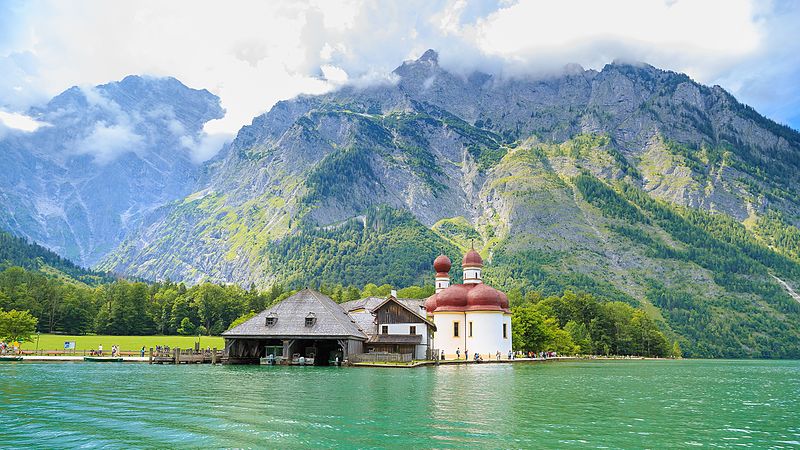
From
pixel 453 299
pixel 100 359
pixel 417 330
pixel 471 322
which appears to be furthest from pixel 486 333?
pixel 100 359

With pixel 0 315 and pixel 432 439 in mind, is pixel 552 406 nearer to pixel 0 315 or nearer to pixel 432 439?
pixel 432 439

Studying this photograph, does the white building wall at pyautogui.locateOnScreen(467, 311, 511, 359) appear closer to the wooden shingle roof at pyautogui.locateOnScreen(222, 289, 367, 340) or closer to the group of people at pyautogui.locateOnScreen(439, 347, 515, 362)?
the group of people at pyautogui.locateOnScreen(439, 347, 515, 362)

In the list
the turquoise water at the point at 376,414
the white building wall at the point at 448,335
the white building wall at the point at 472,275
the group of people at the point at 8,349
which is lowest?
the turquoise water at the point at 376,414

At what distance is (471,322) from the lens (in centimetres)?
9788

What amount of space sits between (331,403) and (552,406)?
11.8 metres

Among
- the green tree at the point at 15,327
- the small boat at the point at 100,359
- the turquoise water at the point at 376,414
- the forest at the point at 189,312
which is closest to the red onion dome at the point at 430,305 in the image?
the forest at the point at 189,312

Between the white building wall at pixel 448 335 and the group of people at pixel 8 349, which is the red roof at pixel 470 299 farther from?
the group of people at pixel 8 349

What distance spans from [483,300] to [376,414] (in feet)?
222

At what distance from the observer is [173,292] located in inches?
6850

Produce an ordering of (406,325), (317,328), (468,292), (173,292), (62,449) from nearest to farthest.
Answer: (62,449)
(317,328)
(406,325)
(468,292)
(173,292)

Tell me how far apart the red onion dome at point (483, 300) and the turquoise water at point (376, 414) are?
4620cm

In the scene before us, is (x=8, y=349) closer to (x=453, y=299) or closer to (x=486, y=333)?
(x=453, y=299)

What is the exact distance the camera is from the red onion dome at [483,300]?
318 ft

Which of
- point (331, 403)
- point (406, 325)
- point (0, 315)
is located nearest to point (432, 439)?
point (331, 403)
